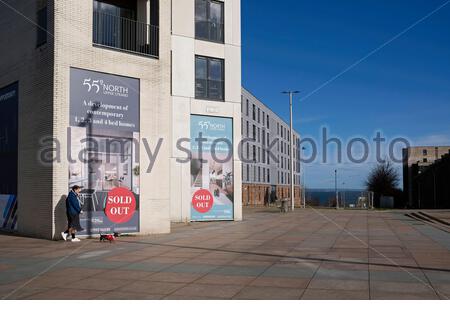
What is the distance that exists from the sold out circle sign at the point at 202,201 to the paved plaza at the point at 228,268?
315 inches

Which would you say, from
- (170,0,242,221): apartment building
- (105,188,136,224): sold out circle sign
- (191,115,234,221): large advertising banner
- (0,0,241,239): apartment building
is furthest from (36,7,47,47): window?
(191,115,234,221): large advertising banner

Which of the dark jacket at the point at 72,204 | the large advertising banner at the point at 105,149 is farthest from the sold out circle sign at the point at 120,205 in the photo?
the dark jacket at the point at 72,204

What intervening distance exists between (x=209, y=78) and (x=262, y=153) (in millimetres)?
46898

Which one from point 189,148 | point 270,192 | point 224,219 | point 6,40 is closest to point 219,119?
point 189,148

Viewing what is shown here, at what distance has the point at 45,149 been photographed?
1597 centimetres

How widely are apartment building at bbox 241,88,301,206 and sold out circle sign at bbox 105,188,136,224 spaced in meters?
41.3

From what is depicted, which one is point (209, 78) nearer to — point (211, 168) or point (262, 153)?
point (211, 168)

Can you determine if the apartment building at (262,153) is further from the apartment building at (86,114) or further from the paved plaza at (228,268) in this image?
the paved plaza at (228,268)

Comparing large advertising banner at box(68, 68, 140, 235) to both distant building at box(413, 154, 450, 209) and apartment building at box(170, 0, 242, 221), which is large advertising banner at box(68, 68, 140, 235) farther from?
distant building at box(413, 154, 450, 209)

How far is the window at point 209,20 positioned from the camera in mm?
25562

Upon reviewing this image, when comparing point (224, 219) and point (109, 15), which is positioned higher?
point (109, 15)
